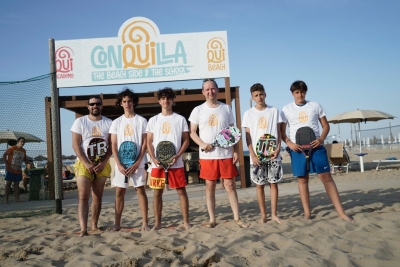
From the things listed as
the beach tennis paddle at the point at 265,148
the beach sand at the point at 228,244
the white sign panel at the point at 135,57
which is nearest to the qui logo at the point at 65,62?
the white sign panel at the point at 135,57

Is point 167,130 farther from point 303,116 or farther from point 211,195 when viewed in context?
point 303,116

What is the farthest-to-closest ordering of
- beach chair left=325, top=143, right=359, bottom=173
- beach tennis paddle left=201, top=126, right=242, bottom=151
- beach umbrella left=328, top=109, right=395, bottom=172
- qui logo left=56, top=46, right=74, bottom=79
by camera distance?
1. beach umbrella left=328, top=109, right=395, bottom=172
2. beach chair left=325, top=143, right=359, bottom=173
3. qui logo left=56, top=46, right=74, bottom=79
4. beach tennis paddle left=201, top=126, right=242, bottom=151

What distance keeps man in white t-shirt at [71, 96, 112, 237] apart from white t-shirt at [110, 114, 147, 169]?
0.12m

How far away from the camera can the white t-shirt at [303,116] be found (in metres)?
4.18

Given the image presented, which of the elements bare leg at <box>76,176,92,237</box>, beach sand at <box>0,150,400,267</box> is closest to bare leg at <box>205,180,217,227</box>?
beach sand at <box>0,150,400,267</box>

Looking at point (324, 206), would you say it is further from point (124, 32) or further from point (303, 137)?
point (124, 32)

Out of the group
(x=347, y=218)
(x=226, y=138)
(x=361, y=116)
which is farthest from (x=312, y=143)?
(x=361, y=116)

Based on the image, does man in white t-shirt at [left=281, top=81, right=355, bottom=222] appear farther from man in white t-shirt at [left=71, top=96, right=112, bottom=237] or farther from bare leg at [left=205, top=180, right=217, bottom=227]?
man in white t-shirt at [left=71, top=96, right=112, bottom=237]

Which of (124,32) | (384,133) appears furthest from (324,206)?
(384,133)

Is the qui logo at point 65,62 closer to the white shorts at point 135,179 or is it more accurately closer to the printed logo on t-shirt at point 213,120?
the white shorts at point 135,179

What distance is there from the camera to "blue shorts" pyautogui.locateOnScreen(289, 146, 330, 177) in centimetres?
411

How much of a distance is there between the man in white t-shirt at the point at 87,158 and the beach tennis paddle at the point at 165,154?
620 mm

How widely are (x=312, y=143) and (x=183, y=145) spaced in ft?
5.03

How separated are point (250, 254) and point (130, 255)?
0.95 metres
